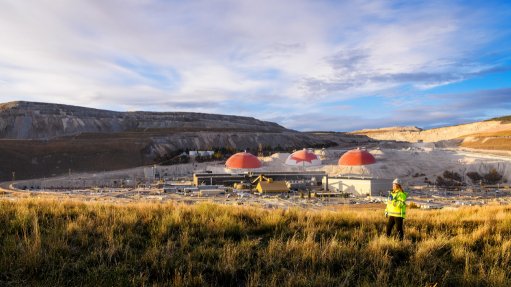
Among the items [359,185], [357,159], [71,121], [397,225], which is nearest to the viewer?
[397,225]

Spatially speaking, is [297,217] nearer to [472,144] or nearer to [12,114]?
[472,144]

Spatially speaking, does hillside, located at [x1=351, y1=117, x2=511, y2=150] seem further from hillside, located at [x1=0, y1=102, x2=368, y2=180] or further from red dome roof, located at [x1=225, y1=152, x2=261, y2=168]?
→ red dome roof, located at [x1=225, y1=152, x2=261, y2=168]

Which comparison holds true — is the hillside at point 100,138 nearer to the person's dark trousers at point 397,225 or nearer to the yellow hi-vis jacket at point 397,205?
the yellow hi-vis jacket at point 397,205

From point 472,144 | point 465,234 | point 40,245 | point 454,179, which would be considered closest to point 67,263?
point 40,245

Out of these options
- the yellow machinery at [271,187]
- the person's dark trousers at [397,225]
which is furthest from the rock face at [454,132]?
the person's dark trousers at [397,225]

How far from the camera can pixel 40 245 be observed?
20.7 ft

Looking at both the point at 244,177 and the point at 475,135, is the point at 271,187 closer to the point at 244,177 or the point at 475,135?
the point at 244,177

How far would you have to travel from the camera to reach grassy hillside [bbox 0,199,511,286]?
18.9ft

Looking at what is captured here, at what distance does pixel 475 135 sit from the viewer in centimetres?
9819

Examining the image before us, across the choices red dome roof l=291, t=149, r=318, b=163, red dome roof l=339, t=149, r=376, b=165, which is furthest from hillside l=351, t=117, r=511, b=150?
red dome roof l=291, t=149, r=318, b=163

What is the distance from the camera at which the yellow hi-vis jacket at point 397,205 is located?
9.20 meters

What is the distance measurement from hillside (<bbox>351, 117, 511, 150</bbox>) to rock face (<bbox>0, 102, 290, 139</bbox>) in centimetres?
5972

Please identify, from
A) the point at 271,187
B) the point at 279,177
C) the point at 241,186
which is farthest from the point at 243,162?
the point at 271,187

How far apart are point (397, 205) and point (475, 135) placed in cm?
10167
